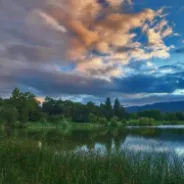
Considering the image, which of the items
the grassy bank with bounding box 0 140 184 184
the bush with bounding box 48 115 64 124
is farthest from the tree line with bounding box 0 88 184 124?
the grassy bank with bounding box 0 140 184 184

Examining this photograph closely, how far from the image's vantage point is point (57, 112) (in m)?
85.9

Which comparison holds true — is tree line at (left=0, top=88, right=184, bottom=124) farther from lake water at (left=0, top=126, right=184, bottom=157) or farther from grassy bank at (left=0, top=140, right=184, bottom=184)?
grassy bank at (left=0, top=140, right=184, bottom=184)

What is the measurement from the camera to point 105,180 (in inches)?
247

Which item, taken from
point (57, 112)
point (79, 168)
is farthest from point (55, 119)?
point (79, 168)

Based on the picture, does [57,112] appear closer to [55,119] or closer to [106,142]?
[55,119]

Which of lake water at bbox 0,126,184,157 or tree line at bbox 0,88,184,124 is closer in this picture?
lake water at bbox 0,126,184,157

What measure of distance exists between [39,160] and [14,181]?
2.28 m

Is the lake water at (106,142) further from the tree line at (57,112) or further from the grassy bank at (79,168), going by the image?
the tree line at (57,112)

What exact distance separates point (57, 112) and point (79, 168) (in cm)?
7933

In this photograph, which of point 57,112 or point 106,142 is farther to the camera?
point 57,112

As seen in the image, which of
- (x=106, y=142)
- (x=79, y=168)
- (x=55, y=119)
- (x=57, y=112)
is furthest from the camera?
(x=57, y=112)

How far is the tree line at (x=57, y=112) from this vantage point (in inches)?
2480

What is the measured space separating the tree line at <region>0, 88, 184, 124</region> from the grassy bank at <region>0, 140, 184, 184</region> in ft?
127

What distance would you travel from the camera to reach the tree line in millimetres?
63000
